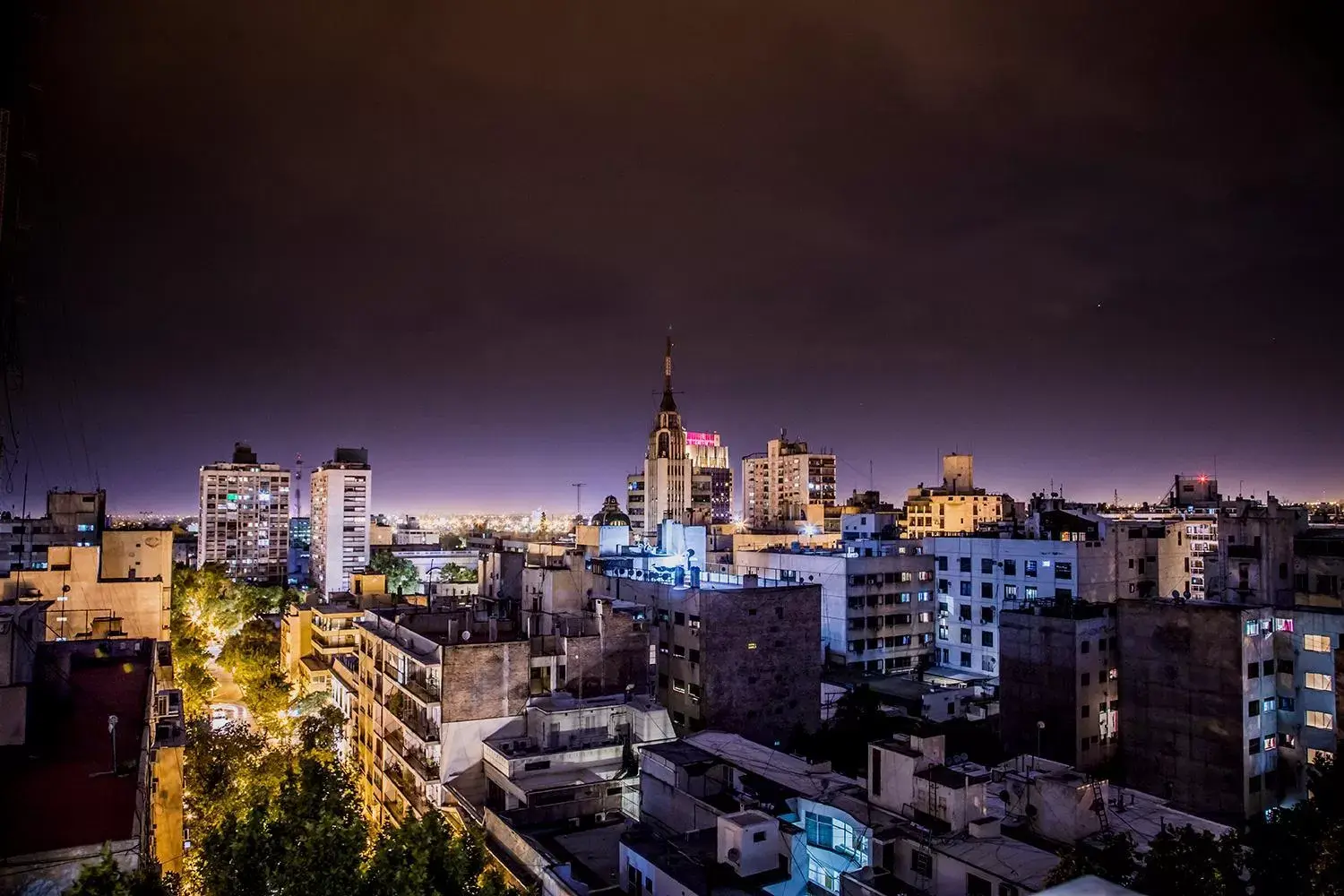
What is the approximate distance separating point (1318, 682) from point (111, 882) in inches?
1772

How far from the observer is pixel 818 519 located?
14638cm

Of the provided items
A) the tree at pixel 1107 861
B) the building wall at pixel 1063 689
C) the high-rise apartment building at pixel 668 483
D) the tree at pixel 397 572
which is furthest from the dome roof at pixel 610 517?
the tree at pixel 1107 861

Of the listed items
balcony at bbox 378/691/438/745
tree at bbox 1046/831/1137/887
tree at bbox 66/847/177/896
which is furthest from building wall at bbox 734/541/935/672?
tree at bbox 66/847/177/896

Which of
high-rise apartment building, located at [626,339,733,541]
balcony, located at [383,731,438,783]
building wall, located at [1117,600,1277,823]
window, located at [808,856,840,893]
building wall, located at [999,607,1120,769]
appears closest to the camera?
window, located at [808,856,840,893]

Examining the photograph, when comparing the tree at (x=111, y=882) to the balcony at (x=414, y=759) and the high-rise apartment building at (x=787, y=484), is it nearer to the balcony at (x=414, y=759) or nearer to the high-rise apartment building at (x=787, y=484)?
the balcony at (x=414, y=759)

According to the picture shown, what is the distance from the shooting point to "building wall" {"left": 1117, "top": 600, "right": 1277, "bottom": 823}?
3747 cm

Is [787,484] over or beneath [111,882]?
over

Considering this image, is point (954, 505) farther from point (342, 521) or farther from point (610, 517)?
point (342, 521)

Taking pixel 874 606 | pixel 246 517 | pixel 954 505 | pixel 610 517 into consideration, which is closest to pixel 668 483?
pixel 610 517

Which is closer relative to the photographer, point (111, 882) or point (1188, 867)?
point (111, 882)

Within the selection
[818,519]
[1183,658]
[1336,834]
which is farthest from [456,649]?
[818,519]

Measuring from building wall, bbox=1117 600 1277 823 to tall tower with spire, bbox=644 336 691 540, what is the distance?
109m

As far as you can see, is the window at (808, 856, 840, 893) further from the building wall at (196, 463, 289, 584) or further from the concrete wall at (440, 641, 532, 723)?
the building wall at (196, 463, 289, 584)

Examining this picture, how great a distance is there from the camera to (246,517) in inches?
5374
